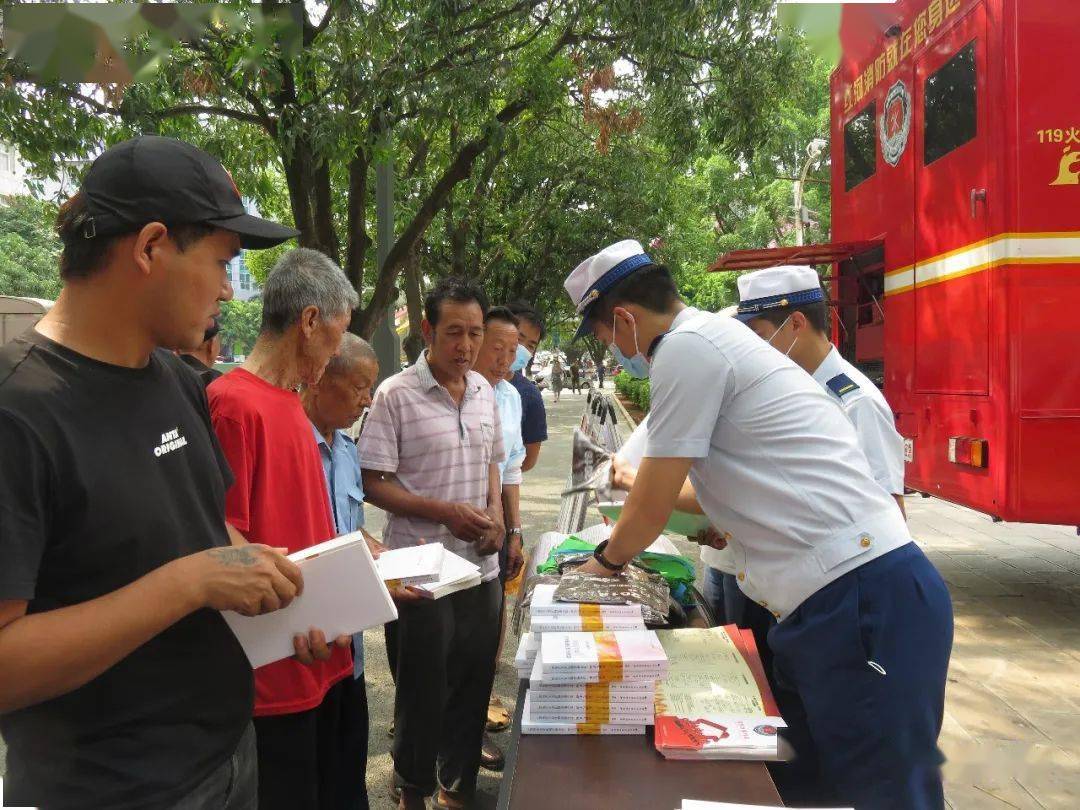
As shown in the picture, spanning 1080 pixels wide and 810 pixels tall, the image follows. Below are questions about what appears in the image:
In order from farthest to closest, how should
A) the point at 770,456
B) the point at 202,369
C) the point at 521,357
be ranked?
the point at 521,357
the point at 202,369
the point at 770,456

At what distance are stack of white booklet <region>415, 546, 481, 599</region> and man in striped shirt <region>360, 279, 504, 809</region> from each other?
421 mm

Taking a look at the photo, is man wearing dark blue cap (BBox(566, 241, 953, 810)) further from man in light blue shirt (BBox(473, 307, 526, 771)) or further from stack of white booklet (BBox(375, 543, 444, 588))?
man in light blue shirt (BBox(473, 307, 526, 771))

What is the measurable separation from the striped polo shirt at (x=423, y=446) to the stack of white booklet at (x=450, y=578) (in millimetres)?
570

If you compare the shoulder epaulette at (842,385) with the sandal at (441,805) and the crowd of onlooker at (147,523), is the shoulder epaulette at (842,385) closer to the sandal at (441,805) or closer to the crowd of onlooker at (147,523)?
the crowd of onlooker at (147,523)

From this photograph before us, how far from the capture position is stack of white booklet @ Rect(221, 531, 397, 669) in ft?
5.12

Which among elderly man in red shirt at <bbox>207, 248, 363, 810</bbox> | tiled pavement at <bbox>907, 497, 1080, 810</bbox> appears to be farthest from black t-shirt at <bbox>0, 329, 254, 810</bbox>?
tiled pavement at <bbox>907, 497, 1080, 810</bbox>

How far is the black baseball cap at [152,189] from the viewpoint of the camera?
4.36 feet

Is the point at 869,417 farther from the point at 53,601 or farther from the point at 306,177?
the point at 306,177

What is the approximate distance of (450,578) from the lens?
2.50 metres

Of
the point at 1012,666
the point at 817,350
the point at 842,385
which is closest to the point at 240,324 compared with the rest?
the point at 1012,666

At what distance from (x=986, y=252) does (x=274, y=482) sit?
421 cm

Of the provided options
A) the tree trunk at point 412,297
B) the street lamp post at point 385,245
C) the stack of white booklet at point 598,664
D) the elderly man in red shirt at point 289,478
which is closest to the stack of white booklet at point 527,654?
the stack of white booklet at point 598,664

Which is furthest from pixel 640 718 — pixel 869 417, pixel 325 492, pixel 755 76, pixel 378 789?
pixel 755 76

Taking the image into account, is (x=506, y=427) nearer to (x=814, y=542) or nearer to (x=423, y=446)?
(x=423, y=446)
